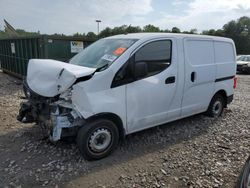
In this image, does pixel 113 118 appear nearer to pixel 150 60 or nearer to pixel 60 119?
pixel 60 119

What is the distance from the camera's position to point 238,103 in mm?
6742

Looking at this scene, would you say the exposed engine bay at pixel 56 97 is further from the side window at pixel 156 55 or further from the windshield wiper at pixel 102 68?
the side window at pixel 156 55

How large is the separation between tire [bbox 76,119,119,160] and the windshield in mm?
878

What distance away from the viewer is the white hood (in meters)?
2.99

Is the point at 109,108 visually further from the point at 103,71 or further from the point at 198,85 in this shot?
the point at 198,85

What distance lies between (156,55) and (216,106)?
236cm

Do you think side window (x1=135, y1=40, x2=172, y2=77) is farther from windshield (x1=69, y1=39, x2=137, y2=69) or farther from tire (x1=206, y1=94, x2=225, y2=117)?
tire (x1=206, y1=94, x2=225, y2=117)

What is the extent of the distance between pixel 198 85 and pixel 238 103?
9.86 feet

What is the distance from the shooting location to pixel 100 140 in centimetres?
335

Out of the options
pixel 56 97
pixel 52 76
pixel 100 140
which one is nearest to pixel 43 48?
pixel 52 76

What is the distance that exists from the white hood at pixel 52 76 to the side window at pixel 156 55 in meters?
0.88

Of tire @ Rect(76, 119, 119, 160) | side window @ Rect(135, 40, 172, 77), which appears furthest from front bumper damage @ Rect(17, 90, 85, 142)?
side window @ Rect(135, 40, 172, 77)

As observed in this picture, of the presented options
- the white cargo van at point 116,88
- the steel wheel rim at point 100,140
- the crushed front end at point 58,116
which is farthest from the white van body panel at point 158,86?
the steel wheel rim at point 100,140

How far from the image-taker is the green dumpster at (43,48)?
8.22 metres
